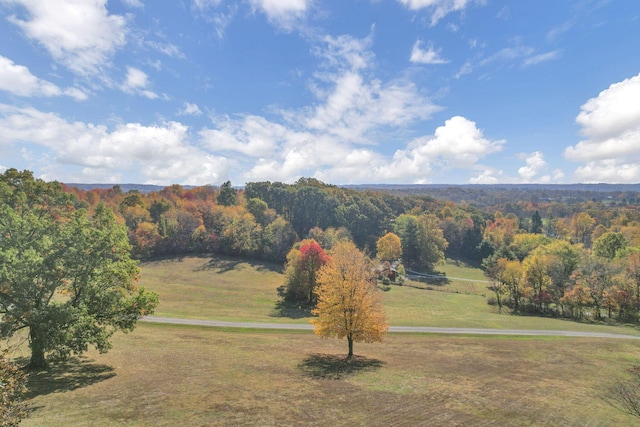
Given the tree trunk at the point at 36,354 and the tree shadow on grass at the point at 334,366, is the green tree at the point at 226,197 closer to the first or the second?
the tree shadow on grass at the point at 334,366

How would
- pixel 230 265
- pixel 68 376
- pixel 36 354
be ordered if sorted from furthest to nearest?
1. pixel 230 265
2. pixel 36 354
3. pixel 68 376

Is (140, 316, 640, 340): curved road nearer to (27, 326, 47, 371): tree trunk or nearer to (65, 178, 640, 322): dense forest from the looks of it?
(65, 178, 640, 322): dense forest

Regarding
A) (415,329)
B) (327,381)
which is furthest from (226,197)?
(327,381)

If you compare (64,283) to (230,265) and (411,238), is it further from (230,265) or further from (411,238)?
(411,238)

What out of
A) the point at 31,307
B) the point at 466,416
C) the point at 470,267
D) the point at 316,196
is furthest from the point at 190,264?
the point at 470,267

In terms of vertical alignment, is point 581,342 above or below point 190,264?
below

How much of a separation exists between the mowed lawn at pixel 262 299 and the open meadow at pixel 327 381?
971 centimetres

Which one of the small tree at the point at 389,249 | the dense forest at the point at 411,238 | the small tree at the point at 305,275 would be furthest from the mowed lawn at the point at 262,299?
the small tree at the point at 389,249

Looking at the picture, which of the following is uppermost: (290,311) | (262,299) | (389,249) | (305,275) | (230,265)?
(389,249)

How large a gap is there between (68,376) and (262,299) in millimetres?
44130

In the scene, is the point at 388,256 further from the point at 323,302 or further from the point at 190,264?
the point at 323,302

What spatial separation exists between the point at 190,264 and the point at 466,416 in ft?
271

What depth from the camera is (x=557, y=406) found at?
21.6 meters

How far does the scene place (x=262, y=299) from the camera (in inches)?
2569
